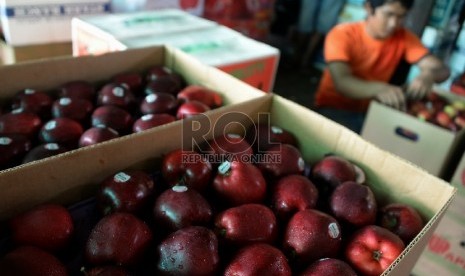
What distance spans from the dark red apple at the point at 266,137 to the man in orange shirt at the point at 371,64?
1.00 m

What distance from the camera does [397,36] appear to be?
7.18 ft

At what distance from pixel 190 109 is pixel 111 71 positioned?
415 millimetres

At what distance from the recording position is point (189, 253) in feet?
2.18

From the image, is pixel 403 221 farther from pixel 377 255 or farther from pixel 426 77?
pixel 426 77

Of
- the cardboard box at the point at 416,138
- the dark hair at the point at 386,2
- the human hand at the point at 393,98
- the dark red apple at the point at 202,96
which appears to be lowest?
the cardboard box at the point at 416,138

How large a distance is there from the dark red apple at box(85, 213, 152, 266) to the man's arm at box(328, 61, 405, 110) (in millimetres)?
1529

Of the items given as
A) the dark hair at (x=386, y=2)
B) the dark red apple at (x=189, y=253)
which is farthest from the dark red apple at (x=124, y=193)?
the dark hair at (x=386, y=2)

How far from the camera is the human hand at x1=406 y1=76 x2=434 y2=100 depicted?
6.53 feet

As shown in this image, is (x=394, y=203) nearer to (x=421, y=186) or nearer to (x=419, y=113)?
(x=421, y=186)

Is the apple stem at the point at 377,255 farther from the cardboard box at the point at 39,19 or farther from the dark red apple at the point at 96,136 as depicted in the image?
the cardboard box at the point at 39,19

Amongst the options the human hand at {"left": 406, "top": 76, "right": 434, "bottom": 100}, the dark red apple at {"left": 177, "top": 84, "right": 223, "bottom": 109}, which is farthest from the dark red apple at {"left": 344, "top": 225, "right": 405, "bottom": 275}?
the human hand at {"left": 406, "top": 76, "right": 434, "bottom": 100}

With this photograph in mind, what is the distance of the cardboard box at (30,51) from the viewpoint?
66.2 inches

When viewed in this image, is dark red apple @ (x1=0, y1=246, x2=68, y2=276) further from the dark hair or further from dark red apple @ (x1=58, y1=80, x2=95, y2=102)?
the dark hair

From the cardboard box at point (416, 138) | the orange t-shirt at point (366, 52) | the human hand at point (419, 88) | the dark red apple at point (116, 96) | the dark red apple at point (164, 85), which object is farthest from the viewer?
the orange t-shirt at point (366, 52)
